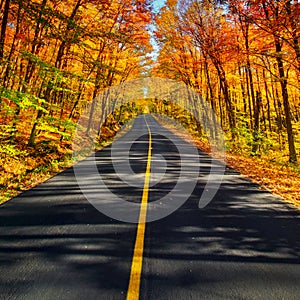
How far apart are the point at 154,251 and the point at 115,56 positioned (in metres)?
18.2

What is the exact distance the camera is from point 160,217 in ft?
17.2

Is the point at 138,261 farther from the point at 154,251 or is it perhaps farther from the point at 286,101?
the point at 286,101

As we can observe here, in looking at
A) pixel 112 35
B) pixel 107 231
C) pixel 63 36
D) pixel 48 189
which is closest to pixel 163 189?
pixel 107 231

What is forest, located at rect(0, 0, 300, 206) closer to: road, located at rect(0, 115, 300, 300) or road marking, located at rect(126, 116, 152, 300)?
road, located at rect(0, 115, 300, 300)

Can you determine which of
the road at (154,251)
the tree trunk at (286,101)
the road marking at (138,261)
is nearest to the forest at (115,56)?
the tree trunk at (286,101)

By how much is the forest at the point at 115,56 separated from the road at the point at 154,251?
7.72 ft

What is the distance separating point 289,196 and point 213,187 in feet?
7.36

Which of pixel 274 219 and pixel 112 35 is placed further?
pixel 112 35

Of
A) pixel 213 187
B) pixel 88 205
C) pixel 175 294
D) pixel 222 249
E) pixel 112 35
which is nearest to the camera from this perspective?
pixel 175 294

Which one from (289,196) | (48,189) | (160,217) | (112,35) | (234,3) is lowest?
(289,196)

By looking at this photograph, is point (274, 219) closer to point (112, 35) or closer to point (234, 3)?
point (112, 35)

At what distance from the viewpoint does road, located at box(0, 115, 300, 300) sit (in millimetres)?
2988

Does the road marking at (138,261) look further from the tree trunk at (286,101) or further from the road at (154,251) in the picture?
the tree trunk at (286,101)

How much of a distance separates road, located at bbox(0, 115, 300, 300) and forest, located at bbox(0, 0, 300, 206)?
2.35 metres
